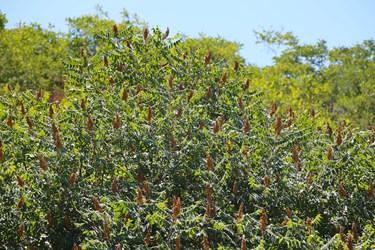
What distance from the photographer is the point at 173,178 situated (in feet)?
26.3

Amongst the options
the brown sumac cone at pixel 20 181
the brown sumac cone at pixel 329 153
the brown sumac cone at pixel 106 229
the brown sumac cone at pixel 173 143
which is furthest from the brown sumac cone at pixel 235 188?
the brown sumac cone at pixel 20 181

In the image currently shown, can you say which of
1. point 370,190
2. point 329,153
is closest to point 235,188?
point 329,153

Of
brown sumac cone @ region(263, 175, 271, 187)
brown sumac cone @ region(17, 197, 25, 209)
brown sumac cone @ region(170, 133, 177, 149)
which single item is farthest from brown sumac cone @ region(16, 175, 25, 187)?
brown sumac cone @ region(263, 175, 271, 187)

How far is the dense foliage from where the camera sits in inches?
282

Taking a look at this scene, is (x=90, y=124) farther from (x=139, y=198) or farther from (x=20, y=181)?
(x=139, y=198)

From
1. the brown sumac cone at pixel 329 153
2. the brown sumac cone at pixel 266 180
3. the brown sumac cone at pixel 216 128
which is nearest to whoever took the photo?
the brown sumac cone at pixel 266 180

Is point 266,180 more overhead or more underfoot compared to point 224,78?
more underfoot

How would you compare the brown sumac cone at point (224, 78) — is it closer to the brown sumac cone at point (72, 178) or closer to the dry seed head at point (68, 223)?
the brown sumac cone at point (72, 178)

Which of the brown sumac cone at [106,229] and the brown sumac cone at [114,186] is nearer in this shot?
the brown sumac cone at [106,229]

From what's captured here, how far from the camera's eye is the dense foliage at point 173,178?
7.16m

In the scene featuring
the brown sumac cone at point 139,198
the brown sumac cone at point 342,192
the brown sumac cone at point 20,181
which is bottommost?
the brown sumac cone at point 20,181

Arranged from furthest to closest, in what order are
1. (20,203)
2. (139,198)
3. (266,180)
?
(266,180) → (20,203) → (139,198)

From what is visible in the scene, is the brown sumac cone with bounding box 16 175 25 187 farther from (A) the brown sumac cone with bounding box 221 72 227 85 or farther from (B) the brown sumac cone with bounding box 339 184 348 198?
(B) the brown sumac cone with bounding box 339 184 348 198

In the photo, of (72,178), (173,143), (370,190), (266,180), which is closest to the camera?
(72,178)
